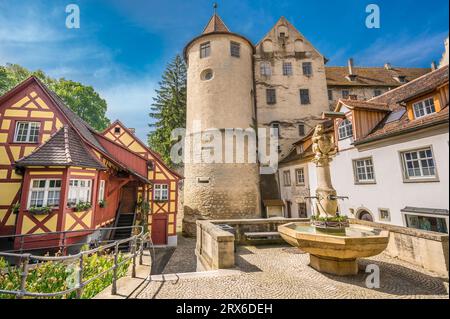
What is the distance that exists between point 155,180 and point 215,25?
14503mm

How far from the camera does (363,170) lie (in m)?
9.34

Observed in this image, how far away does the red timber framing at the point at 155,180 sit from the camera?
14.1 m

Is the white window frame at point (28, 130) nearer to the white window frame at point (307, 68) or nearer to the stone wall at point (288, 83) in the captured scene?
the stone wall at point (288, 83)

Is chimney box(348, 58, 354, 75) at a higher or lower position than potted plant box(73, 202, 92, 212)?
higher

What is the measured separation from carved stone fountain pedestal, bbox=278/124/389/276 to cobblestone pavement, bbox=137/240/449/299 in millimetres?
286

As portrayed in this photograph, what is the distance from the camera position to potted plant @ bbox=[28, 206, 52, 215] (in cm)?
734

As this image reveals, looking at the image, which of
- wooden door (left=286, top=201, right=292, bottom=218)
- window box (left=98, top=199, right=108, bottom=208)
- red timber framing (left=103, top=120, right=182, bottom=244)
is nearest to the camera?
window box (left=98, top=199, right=108, bottom=208)

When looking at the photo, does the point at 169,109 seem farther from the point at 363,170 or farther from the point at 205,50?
the point at 363,170

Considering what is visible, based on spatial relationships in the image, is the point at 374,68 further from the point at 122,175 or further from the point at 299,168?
the point at 122,175

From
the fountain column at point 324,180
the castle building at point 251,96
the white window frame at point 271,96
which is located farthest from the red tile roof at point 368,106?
the white window frame at point 271,96

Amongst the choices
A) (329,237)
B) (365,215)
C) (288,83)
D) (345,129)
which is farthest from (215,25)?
(329,237)

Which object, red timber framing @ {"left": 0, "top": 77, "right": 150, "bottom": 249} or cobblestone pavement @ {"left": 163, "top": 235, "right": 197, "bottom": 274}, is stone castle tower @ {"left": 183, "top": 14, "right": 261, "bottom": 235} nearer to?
cobblestone pavement @ {"left": 163, "top": 235, "right": 197, "bottom": 274}

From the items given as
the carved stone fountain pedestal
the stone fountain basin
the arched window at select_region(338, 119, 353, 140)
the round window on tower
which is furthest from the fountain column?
the round window on tower
